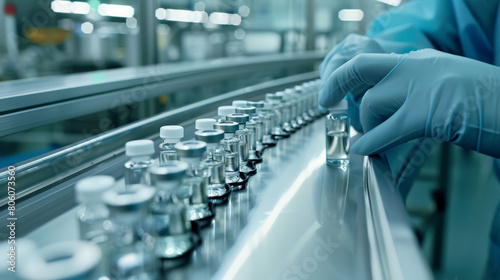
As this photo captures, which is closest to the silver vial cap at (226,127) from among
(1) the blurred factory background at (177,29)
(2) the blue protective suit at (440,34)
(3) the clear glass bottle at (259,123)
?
(3) the clear glass bottle at (259,123)

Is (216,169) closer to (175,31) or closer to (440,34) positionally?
(440,34)

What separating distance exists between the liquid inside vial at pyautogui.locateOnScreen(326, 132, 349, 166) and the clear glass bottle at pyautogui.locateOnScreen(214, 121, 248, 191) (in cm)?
30

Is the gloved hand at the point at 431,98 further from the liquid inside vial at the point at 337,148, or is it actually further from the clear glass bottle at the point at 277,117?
the clear glass bottle at the point at 277,117

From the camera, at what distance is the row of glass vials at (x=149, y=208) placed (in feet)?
1.17

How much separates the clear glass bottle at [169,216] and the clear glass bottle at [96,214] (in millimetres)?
65

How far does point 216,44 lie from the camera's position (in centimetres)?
493

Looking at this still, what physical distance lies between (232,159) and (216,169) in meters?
0.10

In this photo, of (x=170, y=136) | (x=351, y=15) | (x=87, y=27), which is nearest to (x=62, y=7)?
(x=87, y=27)

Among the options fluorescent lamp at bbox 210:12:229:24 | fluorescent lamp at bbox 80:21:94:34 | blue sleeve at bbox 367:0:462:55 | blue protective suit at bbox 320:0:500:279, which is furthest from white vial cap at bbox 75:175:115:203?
fluorescent lamp at bbox 210:12:229:24

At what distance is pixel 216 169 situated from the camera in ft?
2.42

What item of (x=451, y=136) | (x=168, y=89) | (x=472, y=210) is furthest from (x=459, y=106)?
(x=168, y=89)

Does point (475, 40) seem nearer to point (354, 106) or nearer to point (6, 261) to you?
point (354, 106)

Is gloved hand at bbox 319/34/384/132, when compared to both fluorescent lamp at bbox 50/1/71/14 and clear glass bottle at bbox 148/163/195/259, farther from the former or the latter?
fluorescent lamp at bbox 50/1/71/14

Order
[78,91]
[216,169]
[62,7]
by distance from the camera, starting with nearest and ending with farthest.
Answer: [216,169] < [78,91] < [62,7]
